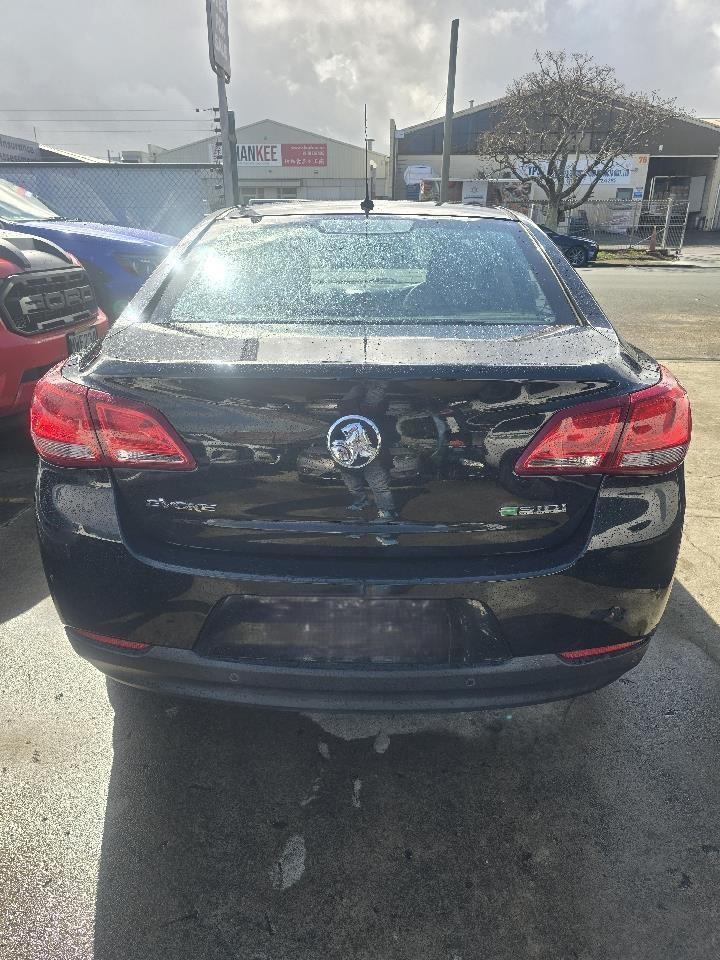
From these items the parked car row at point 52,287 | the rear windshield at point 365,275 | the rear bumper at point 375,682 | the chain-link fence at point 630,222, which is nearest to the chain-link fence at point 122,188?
the parked car row at point 52,287

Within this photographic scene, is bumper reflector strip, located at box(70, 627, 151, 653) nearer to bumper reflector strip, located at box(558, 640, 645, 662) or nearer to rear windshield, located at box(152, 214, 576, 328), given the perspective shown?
rear windshield, located at box(152, 214, 576, 328)

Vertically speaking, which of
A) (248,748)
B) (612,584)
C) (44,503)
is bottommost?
(248,748)

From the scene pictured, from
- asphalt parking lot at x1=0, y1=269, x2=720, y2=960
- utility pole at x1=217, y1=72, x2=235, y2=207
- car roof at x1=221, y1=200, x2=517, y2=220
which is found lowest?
asphalt parking lot at x1=0, y1=269, x2=720, y2=960

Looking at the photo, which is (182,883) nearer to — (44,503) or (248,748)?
(248,748)

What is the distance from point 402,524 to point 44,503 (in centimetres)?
96

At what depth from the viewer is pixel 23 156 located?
22.5m

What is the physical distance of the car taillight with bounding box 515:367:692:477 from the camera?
164cm

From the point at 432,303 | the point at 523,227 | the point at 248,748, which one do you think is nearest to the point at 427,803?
the point at 248,748

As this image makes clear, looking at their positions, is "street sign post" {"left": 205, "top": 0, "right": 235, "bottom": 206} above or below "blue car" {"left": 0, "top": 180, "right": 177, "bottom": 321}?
above

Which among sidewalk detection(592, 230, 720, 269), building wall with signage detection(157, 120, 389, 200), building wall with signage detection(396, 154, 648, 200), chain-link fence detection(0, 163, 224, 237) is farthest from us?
building wall with signage detection(157, 120, 389, 200)

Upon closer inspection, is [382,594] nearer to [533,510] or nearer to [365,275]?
[533,510]

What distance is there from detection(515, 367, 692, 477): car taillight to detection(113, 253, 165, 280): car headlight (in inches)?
201

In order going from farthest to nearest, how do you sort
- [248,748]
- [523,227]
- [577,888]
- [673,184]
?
[673,184] → [523,227] → [248,748] → [577,888]

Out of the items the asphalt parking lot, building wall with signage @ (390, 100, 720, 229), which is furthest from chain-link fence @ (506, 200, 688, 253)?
the asphalt parking lot
